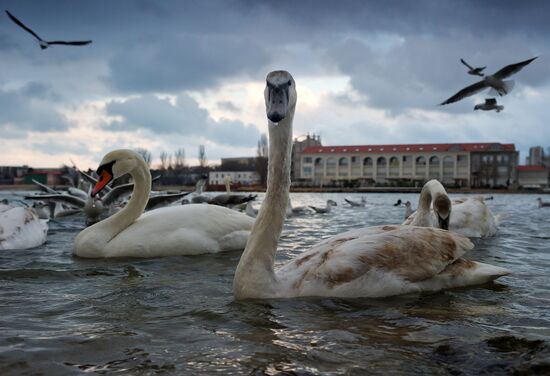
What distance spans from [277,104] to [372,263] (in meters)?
1.44

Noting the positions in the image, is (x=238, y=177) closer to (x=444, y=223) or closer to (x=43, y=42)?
(x=43, y=42)

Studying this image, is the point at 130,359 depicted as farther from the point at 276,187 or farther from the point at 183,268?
the point at 183,268

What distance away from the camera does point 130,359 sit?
2715mm

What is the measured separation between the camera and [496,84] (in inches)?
639

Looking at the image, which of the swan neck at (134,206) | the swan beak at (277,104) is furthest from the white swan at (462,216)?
the swan beak at (277,104)

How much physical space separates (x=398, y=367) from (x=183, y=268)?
362 centimetres

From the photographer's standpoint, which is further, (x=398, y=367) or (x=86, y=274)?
(x=86, y=274)

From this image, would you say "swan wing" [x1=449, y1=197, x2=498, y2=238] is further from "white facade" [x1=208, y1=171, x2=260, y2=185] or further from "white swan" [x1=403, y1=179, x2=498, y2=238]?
"white facade" [x1=208, y1=171, x2=260, y2=185]

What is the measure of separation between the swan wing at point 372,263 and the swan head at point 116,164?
3.71 m

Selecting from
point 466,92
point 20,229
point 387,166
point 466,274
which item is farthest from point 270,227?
point 387,166

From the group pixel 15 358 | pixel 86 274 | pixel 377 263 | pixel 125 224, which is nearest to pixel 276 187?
pixel 377 263

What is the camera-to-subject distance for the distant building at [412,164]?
368 ft

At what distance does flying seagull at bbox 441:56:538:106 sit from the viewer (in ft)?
51.4

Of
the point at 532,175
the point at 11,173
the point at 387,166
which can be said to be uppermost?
the point at 387,166
